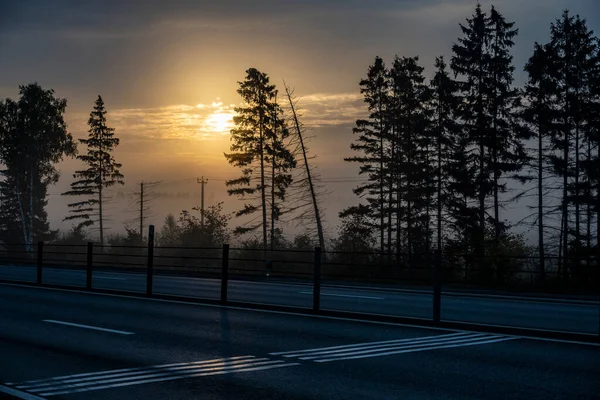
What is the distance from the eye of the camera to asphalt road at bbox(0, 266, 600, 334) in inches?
676

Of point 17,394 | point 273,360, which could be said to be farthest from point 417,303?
point 17,394

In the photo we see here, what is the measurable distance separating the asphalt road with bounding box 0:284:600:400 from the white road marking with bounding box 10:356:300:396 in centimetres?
1

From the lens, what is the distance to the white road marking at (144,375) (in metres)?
8.86

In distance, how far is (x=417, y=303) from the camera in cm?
2130

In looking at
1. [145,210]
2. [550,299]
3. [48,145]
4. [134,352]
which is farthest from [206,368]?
[145,210]

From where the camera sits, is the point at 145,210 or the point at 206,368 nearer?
the point at 206,368

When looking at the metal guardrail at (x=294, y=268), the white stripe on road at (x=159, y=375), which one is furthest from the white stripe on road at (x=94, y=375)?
the metal guardrail at (x=294, y=268)

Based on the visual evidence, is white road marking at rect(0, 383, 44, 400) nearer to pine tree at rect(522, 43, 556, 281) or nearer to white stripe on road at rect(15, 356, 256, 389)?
white stripe on road at rect(15, 356, 256, 389)

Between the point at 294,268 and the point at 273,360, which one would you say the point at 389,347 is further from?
the point at 294,268

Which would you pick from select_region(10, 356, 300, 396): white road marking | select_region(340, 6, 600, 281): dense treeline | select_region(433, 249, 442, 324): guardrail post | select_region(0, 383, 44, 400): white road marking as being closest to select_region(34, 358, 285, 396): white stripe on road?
select_region(10, 356, 300, 396): white road marking

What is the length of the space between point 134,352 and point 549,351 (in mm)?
6260

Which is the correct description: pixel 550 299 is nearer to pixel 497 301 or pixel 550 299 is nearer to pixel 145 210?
pixel 497 301

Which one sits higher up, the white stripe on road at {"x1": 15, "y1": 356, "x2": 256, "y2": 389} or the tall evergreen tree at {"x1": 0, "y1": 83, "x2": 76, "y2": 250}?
the tall evergreen tree at {"x1": 0, "y1": 83, "x2": 76, "y2": 250}

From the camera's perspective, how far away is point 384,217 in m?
66.5
